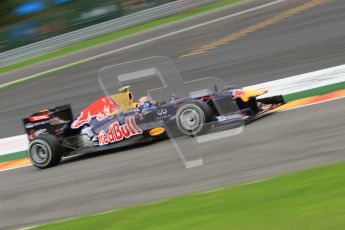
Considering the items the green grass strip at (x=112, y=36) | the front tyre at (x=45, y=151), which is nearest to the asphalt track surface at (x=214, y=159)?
the front tyre at (x=45, y=151)

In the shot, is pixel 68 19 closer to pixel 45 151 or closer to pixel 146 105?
pixel 45 151

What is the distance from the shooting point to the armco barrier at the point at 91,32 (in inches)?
978

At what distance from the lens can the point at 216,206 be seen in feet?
19.6

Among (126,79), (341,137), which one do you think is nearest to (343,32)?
(126,79)

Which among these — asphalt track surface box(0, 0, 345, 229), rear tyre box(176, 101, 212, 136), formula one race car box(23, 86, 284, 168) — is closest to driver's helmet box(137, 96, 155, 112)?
formula one race car box(23, 86, 284, 168)

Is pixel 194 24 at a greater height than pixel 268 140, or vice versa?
pixel 194 24

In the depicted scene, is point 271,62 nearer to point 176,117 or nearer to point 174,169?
point 176,117

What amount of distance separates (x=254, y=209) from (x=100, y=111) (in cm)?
569

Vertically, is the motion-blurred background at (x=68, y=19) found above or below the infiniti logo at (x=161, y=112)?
above

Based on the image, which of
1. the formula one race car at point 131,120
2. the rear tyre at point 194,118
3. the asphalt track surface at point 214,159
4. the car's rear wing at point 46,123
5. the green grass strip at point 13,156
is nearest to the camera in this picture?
the asphalt track surface at point 214,159

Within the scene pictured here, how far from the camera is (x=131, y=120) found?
1051 cm

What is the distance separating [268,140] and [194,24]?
46.2ft

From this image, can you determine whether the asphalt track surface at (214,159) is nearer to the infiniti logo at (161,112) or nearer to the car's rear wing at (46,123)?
the infiniti logo at (161,112)

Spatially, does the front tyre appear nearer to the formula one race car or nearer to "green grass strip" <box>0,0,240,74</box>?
the formula one race car
